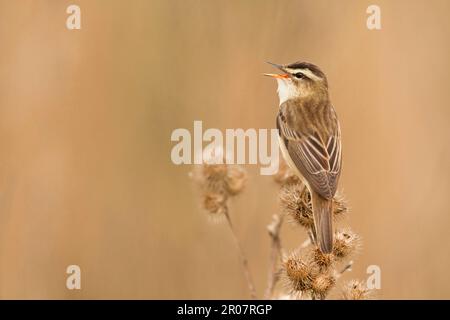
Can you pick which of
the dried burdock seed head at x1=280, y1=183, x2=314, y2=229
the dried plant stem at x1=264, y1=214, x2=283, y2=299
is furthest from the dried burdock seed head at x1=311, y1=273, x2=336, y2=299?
the dried burdock seed head at x1=280, y1=183, x2=314, y2=229

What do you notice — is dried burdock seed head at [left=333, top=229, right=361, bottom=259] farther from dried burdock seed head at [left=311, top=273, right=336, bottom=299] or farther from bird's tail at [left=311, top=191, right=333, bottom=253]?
dried burdock seed head at [left=311, top=273, right=336, bottom=299]

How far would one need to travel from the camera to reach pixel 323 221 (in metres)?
5.50

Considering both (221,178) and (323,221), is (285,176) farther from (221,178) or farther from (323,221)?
(323,221)

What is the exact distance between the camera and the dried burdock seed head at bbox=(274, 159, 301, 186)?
6.48 meters

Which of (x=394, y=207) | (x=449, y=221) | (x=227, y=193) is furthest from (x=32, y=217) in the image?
(x=449, y=221)

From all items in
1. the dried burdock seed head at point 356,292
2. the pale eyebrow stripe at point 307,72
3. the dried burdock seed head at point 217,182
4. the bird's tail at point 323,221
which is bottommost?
the dried burdock seed head at point 356,292

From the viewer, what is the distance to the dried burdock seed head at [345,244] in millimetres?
5250

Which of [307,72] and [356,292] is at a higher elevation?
[307,72]

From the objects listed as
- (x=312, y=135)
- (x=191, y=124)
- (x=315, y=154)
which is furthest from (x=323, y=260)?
(x=191, y=124)

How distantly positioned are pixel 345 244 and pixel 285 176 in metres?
1.37

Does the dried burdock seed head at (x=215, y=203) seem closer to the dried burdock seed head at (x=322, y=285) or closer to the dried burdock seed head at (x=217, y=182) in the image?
the dried burdock seed head at (x=217, y=182)

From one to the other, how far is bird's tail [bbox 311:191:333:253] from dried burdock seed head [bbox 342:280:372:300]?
29 cm

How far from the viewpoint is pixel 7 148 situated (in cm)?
747

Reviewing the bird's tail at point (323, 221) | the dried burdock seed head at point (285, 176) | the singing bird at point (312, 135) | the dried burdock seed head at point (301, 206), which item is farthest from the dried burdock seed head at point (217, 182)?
the bird's tail at point (323, 221)
